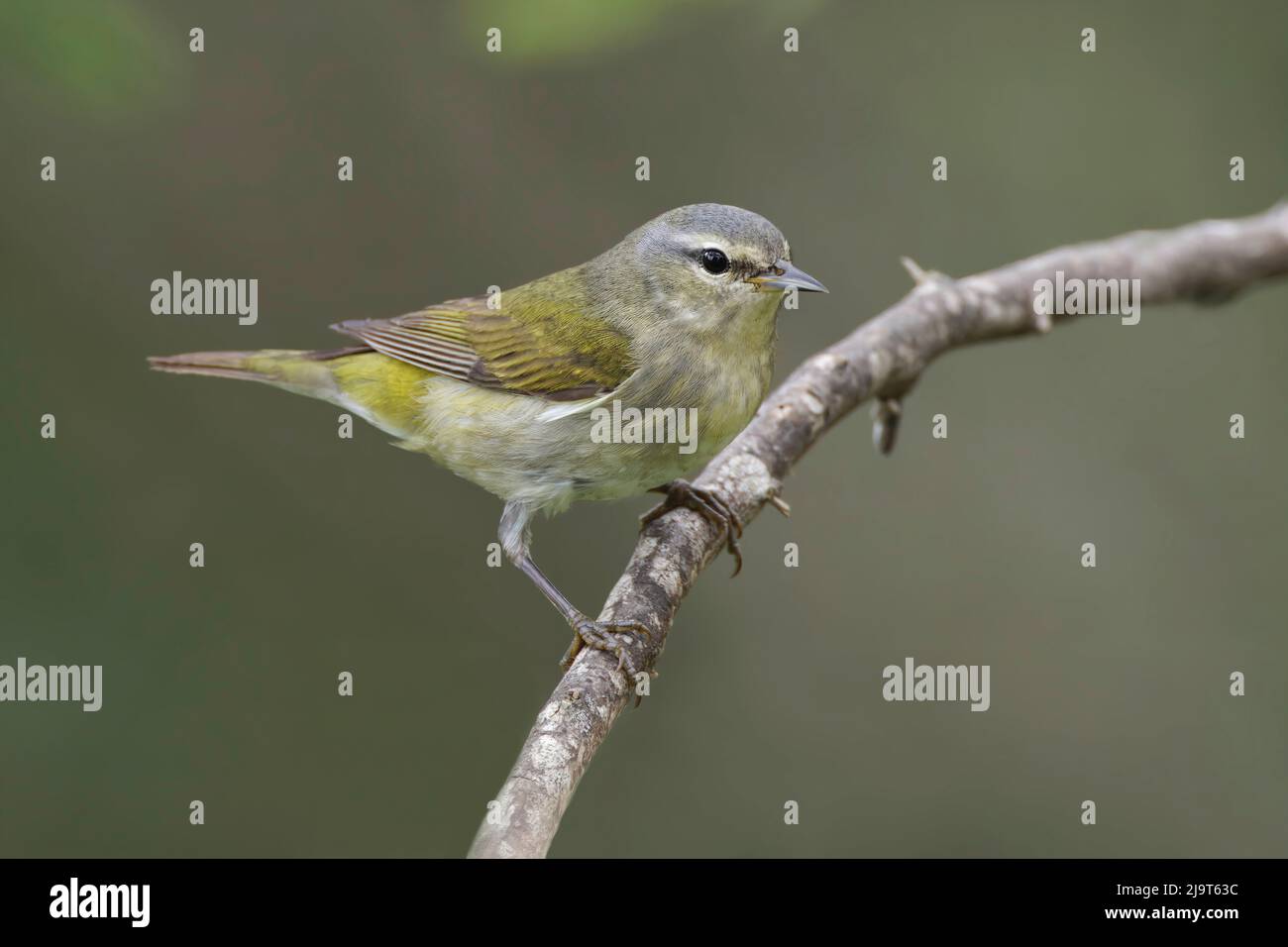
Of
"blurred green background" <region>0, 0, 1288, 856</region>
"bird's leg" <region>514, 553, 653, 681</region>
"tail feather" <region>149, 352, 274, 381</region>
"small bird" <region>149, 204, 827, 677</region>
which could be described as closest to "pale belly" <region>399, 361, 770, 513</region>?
"small bird" <region>149, 204, 827, 677</region>

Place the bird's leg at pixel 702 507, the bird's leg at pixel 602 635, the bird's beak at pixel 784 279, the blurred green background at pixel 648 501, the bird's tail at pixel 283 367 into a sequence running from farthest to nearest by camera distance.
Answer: the blurred green background at pixel 648 501
the bird's tail at pixel 283 367
the bird's leg at pixel 702 507
the bird's beak at pixel 784 279
the bird's leg at pixel 602 635

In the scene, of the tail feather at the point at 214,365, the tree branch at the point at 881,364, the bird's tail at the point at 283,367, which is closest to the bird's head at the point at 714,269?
the tree branch at the point at 881,364

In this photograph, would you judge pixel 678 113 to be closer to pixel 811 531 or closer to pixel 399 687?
pixel 811 531

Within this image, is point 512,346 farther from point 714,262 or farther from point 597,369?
point 714,262

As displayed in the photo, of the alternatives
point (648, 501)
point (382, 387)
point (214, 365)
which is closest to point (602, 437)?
point (382, 387)

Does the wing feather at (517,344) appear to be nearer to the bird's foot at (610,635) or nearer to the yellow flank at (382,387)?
the yellow flank at (382,387)
